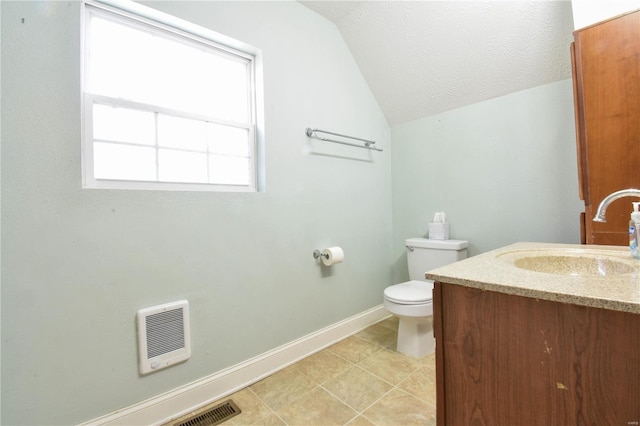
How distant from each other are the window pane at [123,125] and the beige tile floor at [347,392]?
1.41 metres

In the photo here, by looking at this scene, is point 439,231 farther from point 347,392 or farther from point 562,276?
point 562,276

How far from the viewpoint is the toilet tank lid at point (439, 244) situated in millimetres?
2064

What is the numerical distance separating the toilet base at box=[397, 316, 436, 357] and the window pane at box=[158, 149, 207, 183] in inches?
59.9

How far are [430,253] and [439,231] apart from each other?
0.20 meters

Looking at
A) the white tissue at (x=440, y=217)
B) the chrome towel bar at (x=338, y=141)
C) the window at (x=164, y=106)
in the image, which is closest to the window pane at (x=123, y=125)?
the window at (x=164, y=106)

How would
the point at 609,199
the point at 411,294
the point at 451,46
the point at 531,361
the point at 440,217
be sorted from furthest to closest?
the point at 440,217 < the point at 451,46 < the point at 411,294 < the point at 609,199 < the point at 531,361

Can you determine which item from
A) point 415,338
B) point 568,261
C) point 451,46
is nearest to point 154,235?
point 415,338

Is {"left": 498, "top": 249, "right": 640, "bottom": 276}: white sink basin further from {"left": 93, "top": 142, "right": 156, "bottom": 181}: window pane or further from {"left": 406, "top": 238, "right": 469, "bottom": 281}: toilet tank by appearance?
{"left": 93, "top": 142, "right": 156, "bottom": 181}: window pane

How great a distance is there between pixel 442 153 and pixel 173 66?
6.48 ft

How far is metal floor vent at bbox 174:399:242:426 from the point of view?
131 centimetres

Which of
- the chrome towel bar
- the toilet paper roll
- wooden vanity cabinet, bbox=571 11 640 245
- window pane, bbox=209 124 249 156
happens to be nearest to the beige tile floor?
the toilet paper roll

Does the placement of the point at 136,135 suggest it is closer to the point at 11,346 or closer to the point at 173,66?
the point at 173,66

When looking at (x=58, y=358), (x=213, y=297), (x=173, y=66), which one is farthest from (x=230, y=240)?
(x=173, y=66)

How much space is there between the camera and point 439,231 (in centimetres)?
223
